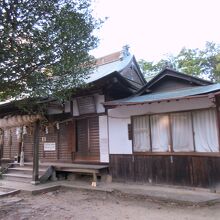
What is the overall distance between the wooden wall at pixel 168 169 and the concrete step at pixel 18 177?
3461 millimetres

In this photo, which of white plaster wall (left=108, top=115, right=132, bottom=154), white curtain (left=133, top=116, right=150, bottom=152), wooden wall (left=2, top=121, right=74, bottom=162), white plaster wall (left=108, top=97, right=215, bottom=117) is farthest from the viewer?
wooden wall (left=2, top=121, right=74, bottom=162)

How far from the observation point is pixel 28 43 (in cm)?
584

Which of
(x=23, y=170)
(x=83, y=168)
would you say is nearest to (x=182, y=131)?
(x=83, y=168)

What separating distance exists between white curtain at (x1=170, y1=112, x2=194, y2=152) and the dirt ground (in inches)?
77.8

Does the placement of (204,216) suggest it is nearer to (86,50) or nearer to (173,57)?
(86,50)

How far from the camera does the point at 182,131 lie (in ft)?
27.6

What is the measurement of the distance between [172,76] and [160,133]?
2372 mm

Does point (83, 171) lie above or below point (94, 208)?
above

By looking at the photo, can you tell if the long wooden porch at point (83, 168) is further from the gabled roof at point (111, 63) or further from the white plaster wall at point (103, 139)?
the gabled roof at point (111, 63)

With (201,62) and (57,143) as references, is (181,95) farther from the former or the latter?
(201,62)

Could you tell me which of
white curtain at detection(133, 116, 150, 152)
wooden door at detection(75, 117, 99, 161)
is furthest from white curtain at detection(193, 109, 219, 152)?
wooden door at detection(75, 117, 99, 161)

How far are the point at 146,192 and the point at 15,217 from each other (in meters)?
3.65

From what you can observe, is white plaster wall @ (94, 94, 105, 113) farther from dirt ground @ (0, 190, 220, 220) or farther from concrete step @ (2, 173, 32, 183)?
concrete step @ (2, 173, 32, 183)

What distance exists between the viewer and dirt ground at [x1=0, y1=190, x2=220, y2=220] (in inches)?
246
